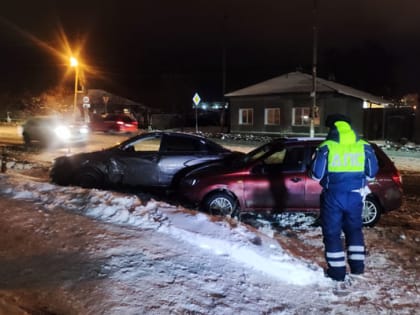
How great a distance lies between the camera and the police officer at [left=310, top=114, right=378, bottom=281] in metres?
5.21

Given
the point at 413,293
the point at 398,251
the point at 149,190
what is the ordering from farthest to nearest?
the point at 149,190, the point at 398,251, the point at 413,293

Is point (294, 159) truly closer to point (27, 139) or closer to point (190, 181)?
point (190, 181)

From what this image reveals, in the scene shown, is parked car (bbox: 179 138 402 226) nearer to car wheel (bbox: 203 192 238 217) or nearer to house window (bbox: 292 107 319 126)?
car wheel (bbox: 203 192 238 217)

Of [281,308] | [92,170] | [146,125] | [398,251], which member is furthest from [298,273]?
[146,125]

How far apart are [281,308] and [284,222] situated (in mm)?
3703

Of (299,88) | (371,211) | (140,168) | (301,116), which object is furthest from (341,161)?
(299,88)

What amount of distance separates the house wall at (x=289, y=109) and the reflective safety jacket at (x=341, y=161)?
25.6m

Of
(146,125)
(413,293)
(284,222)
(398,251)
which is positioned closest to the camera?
(413,293)

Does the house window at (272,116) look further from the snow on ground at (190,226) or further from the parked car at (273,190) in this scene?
the snow on ground at (190,226)

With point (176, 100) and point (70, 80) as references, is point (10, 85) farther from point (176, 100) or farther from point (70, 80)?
point (176, 100)

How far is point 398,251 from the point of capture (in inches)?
251

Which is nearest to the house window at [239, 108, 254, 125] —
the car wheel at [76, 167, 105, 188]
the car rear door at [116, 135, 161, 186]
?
the car rear door at [116, 135, 161, 186]

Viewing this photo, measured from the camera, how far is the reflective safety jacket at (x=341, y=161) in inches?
206

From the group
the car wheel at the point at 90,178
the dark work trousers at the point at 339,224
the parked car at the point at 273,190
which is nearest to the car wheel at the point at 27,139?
the car wheel at the point at 90,178
